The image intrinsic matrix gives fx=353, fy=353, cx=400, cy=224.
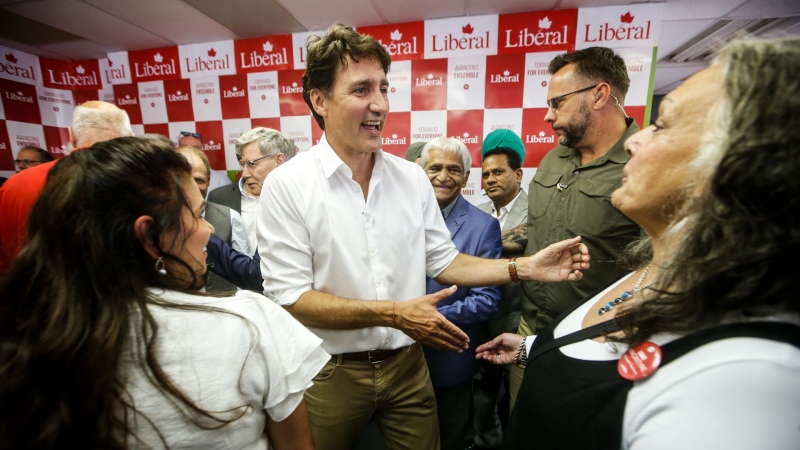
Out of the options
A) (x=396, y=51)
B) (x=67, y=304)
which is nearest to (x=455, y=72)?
(x=396, y=51)

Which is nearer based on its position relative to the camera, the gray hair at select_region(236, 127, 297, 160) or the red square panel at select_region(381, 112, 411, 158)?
the gray hair at select_region(236, 127, 297, 160)

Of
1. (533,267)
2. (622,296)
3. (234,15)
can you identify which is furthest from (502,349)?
(234,15)

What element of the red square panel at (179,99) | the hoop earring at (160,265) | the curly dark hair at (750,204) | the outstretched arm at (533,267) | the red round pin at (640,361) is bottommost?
the outstretched arm at (533,267)

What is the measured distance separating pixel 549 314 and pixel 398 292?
77cm

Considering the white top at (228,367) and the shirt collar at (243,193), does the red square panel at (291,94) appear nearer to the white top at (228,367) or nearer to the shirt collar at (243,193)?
the shirt collar at (243,193)

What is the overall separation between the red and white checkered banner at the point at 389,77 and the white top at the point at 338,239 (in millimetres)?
2008

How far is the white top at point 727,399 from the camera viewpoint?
1.54 ft

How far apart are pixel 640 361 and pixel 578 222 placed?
1.05 m

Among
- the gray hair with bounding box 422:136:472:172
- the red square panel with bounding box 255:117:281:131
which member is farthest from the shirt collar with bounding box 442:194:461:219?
the red square panel with bounding box 255:117:281:131

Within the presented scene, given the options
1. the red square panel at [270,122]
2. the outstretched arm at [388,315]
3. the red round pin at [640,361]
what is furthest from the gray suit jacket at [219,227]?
the red round pin at [640,361]

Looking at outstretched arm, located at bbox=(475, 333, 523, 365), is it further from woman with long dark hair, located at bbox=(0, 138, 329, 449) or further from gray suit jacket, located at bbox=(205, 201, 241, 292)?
gray suit jacket, located at bbox=(205, 201, 241, 292)

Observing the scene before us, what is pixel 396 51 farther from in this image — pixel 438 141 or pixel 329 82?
pixel 329 82

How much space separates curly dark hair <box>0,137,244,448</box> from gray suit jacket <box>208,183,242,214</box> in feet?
7.03

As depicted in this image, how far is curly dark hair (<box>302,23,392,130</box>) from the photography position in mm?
1299
